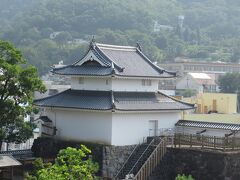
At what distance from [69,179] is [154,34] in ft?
474

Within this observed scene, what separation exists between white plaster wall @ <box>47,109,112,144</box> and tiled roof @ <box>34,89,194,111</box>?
1.89 feet

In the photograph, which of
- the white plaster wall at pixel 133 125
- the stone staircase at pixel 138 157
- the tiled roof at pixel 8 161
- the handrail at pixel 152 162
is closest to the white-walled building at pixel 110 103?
the white plaster wall at pixel 133 125

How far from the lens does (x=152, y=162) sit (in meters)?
31.4

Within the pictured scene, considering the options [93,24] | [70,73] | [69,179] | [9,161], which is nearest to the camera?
[69,179]

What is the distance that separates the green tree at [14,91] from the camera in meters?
31.1

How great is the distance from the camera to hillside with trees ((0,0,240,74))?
147425 millimetres

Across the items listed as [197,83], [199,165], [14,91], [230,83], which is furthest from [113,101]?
[197,83]

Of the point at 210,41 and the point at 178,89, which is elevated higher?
the point at 210,41

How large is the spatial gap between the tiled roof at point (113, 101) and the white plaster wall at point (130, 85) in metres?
0.26

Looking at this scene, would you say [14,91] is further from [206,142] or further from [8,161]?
[206,142]

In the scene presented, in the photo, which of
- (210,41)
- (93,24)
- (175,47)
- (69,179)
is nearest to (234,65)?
(175,47)

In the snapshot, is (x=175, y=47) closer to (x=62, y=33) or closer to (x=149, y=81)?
(x=62, y=33)

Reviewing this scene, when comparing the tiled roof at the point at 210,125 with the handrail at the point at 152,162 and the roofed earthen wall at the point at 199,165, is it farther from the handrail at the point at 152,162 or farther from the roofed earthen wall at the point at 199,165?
the handrail at the point at 152,162

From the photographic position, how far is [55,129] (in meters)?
34.2
